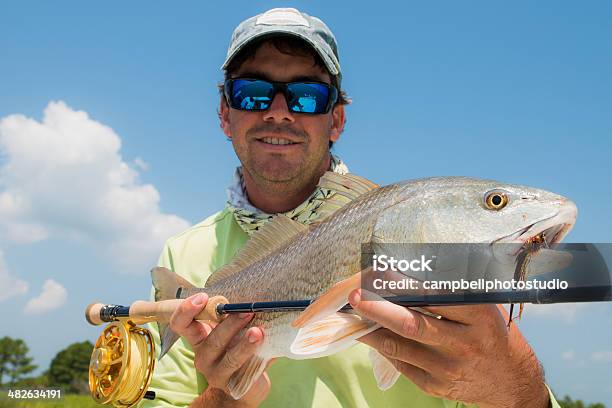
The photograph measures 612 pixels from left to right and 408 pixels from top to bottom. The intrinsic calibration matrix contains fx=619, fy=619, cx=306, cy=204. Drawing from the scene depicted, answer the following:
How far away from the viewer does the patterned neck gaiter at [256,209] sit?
4633 mm

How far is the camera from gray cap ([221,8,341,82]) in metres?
4.68

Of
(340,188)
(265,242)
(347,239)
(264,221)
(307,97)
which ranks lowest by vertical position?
(347,239)

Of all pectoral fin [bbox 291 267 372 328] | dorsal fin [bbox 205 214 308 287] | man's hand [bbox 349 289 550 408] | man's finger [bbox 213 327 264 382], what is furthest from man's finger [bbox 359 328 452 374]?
dorsal fin [bbox 205 214 308 287]

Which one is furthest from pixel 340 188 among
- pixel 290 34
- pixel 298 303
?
pixel 290 34

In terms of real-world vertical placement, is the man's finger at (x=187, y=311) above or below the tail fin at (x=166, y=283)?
below

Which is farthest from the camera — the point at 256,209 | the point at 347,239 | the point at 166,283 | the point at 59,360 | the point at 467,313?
the point at 59,360

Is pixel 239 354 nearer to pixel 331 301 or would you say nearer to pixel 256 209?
pixel 331 301

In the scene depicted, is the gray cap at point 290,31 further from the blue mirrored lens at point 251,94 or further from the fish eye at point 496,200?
the fish eye at point 496,200

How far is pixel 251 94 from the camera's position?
470cm

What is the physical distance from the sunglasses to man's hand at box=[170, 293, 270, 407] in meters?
1.83

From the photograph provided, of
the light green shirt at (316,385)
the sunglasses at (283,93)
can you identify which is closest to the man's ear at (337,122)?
the sunglasses at (283,93)

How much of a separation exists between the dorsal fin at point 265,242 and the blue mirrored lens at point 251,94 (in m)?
1.34

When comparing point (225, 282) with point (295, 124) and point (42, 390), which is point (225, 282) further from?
point (42, 390)

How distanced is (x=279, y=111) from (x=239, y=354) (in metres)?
2.02
